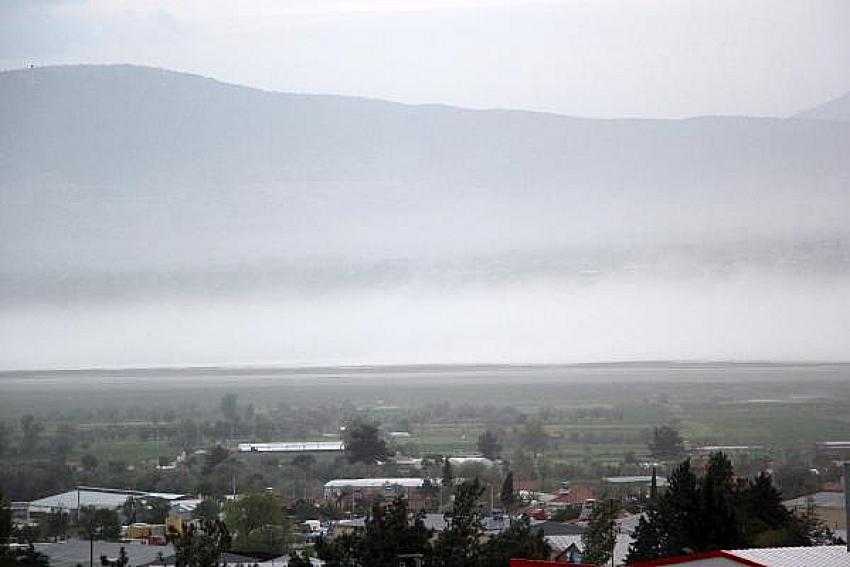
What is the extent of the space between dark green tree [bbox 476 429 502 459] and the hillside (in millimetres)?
33457

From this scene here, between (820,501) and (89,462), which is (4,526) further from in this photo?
(89,462)

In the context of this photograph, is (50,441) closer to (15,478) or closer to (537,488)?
(15,478)

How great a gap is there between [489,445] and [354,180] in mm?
47913

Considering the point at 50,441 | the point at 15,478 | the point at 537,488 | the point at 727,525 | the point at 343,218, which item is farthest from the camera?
the point at 343,218

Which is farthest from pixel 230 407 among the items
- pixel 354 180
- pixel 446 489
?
pixel 354 180

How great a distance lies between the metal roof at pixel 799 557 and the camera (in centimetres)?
1532

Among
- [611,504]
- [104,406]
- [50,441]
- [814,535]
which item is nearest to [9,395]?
[104,406]

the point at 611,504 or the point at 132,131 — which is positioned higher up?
the point at 132,131

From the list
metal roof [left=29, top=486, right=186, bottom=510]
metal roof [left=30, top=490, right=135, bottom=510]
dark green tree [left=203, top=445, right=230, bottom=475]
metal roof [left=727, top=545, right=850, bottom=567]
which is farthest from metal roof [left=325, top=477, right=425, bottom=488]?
metal roof [left=727, top=545, right=850, bottom=567]

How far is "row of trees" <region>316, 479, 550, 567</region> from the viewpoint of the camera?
22.0 metres

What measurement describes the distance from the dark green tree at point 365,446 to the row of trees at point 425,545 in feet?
85.7

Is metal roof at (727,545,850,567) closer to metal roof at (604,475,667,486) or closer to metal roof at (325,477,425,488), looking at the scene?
metal roof at (604,475,667,486)

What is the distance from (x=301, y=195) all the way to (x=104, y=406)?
1328 inches

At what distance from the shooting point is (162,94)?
10112cm
